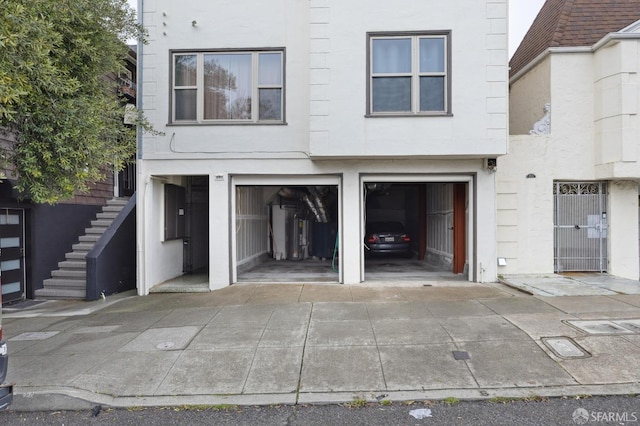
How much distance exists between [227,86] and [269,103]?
1025 mm

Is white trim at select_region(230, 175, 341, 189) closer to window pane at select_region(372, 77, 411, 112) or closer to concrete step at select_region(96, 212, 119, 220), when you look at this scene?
window pane at select_region(372, 77, 411, 112)

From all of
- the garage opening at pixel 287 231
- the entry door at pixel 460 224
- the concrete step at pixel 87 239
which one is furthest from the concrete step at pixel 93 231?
the entry door at pixel 460 224

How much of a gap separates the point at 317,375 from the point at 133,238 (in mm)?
6752

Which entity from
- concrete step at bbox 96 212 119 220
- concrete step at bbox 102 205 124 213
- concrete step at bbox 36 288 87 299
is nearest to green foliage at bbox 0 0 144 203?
concrete step at bbox 36 288 87 299

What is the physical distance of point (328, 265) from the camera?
39.2ft

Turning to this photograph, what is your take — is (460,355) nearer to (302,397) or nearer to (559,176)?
(302,397)

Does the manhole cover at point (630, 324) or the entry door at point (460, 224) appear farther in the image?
the entry door at point (460, 224)

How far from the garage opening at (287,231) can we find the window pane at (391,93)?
3878 mm

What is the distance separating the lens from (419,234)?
13.2 meters

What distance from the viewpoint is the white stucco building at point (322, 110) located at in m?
7.85

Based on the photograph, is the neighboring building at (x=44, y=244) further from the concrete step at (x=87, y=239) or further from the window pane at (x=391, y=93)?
the window pane at (x=391, y=93)

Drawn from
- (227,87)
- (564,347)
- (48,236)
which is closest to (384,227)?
(227,87)

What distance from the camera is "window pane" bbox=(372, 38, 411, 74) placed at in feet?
26.5

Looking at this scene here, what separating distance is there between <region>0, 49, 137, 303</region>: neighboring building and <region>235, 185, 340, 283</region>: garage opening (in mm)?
3132
